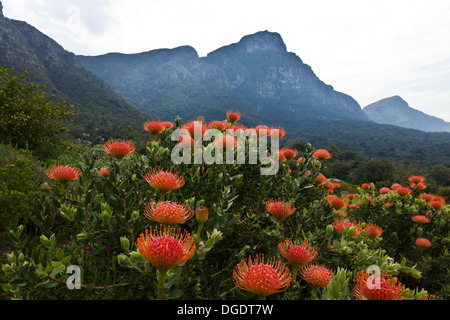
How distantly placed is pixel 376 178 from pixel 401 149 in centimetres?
9797

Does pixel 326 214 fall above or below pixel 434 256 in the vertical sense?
above

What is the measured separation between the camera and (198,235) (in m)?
1.34

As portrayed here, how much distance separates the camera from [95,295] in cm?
139

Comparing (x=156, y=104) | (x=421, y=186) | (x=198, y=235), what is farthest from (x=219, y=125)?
(x=156, y=104)

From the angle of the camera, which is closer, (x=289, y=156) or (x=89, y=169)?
(x=89, y=169)

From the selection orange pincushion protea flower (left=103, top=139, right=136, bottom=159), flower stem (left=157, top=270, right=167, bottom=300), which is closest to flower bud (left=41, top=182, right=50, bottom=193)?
orange pincushion protea flower (left=103, top=139, right=136, bottom=159)

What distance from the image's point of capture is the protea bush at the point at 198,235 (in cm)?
115

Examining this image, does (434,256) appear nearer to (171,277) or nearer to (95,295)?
(171,277)

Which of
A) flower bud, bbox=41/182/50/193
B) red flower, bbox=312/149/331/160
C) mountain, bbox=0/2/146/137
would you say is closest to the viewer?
flower bud, bbox=41/182/50/193

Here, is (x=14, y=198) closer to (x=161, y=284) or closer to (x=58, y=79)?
(x=161, y=284)

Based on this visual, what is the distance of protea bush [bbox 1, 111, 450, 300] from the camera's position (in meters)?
1.15

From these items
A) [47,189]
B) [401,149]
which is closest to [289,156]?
[47,189]

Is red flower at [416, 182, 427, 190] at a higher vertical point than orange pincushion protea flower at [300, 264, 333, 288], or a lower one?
higher

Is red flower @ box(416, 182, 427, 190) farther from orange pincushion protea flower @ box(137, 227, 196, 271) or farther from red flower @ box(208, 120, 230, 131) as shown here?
orange pincushion protea flower @ box(137, 227, 196, 271)
